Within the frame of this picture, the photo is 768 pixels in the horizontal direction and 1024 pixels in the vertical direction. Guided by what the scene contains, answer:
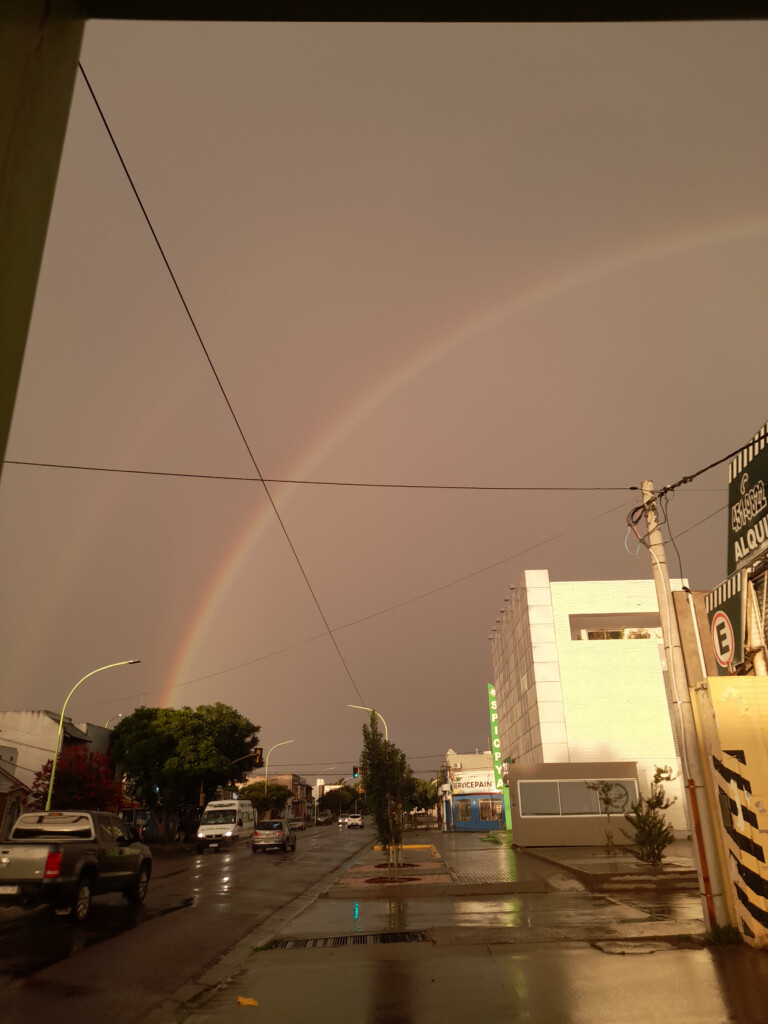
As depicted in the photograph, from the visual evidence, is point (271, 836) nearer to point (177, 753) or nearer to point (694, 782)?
point (177, 753)

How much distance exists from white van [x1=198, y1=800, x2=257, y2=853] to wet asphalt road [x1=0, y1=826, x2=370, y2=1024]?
858 inches

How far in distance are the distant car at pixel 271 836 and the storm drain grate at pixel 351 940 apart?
25925 millimetres

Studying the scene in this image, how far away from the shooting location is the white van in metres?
40.2

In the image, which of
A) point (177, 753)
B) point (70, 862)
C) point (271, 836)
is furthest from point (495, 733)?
point (70, 862)

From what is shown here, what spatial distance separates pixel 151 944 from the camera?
1073 centimetres

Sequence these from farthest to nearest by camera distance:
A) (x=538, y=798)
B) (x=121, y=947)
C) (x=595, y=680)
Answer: (x=595, y=680) < (x=538, y=798) < (x=121, y=947)

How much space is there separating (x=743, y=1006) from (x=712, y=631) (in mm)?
5605

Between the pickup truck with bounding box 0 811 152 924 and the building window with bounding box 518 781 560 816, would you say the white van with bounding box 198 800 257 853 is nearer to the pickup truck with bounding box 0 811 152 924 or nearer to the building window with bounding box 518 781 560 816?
the building window with bounding box 518 781 560 816

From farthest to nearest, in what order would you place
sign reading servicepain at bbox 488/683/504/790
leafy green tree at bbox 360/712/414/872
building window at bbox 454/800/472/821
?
1. sign reading servicepain at bbox 488/683/504/790
2. building window at bbox 454/800/472/821
3. leafy green tree at bbox 360/712/414/872

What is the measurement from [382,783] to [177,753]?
33.3m

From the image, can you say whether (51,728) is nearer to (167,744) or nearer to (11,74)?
(167,744)

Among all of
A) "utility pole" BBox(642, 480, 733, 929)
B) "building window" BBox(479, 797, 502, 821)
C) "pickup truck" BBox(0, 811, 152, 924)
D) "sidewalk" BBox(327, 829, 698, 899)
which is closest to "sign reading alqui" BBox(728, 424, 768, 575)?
"utility pole" BBox(642, 480, 733, 929)

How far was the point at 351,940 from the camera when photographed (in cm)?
1067

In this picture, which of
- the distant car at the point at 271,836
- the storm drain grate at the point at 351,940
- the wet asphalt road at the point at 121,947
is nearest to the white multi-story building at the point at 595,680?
the distant car at the point at 271,836
